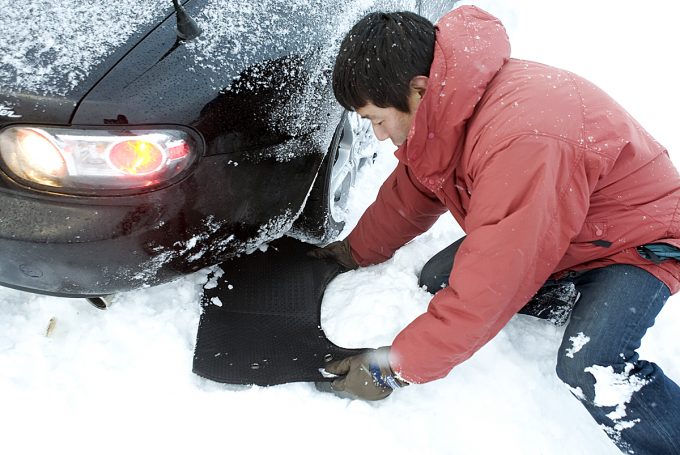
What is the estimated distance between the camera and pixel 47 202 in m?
1.37

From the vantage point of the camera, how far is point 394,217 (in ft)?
6.78

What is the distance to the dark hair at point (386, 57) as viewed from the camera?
134 centimetres

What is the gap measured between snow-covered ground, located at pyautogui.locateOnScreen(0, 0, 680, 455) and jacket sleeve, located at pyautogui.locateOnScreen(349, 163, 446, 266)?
11cm

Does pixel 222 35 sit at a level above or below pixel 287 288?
above

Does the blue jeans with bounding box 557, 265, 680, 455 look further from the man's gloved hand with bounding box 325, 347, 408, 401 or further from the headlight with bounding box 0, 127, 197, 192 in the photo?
the headlight with bounding box 0, 127, 197, 192

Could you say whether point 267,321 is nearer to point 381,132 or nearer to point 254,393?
point 254,393

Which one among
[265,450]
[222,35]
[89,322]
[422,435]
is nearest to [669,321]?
[422,435]

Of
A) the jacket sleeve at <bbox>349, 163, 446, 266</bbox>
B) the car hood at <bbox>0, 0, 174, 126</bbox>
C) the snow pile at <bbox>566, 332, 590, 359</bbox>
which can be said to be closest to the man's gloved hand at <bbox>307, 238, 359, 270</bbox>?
the jacket sleeve at <bbox>349, 163, 446, 266</bbox>

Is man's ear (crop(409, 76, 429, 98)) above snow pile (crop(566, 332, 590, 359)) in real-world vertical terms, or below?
above

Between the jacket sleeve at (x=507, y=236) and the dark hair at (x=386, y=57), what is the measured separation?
1.00ft

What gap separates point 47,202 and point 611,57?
4.26 meters

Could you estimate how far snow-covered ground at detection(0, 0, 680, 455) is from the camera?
5.52ft

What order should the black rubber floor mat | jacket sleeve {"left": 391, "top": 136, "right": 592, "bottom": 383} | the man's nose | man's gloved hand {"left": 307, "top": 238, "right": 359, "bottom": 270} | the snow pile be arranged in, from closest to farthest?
jacket sleeve {"left": 391, "top": 136, "right": 592, "bottom": 383} → the man's nose → the snow pile → the black rubber floor mat → man's gloved hand {"left": 307, "top": 238, "right": 359, "bottom": 270}

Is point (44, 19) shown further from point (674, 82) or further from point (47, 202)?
point (674, 82)
